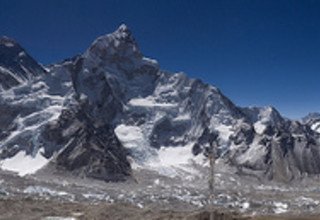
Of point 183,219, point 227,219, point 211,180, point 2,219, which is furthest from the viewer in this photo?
point 2,219

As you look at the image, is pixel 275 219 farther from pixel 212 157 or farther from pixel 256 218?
pixel 212 157

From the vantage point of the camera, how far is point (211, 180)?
11719 cm

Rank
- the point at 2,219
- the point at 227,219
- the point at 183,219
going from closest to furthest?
the point at 227,219, the point at 183,219, the point at 2,219

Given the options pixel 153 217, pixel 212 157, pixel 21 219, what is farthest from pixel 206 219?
pixel 21 219

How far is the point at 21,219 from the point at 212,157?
95.4 meters

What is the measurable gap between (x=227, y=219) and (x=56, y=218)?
5528 cm

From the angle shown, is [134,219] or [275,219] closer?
[275,219]

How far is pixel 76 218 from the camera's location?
642ft

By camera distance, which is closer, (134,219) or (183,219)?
(183,219)

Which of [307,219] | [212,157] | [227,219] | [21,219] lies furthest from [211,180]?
[21,219]

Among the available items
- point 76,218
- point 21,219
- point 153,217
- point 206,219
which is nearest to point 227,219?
point 206,219

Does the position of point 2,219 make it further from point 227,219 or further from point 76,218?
point 227,219

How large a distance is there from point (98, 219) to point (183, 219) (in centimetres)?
3290

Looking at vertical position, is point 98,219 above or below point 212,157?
below
